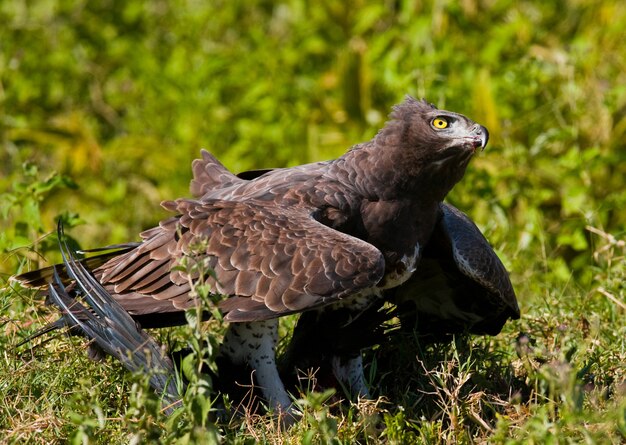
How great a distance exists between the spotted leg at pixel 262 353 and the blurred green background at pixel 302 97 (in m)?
1.86

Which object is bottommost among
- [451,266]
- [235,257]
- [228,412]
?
[228,412]

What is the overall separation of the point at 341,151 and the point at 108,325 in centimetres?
445

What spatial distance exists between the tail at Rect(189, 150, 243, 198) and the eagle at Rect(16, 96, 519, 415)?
37 millimetres

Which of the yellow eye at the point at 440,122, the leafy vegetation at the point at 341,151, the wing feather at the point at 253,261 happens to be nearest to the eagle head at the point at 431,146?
Result: the yellow eye at the point at 440,122

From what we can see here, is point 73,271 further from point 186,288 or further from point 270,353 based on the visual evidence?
point 270,353

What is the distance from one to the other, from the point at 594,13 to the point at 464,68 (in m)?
1.74

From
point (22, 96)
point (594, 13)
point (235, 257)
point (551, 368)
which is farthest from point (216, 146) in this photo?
point (551, 368)

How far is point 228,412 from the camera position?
4.79 meters

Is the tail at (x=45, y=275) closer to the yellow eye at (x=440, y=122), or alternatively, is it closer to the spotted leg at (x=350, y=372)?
the spotted leg at (x=350, y=372)

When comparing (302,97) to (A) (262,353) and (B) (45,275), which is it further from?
(A) (262,353)

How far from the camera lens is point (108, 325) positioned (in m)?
4.70

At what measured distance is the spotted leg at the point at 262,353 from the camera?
4.84m

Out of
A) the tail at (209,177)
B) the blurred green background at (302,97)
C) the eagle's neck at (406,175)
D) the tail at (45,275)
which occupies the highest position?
the eagle's neck at (406,175)

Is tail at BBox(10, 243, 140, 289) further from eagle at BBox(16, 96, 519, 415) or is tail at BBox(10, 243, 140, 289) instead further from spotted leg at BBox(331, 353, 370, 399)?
spotted leg at BBox(331, 353, 370, 399)
